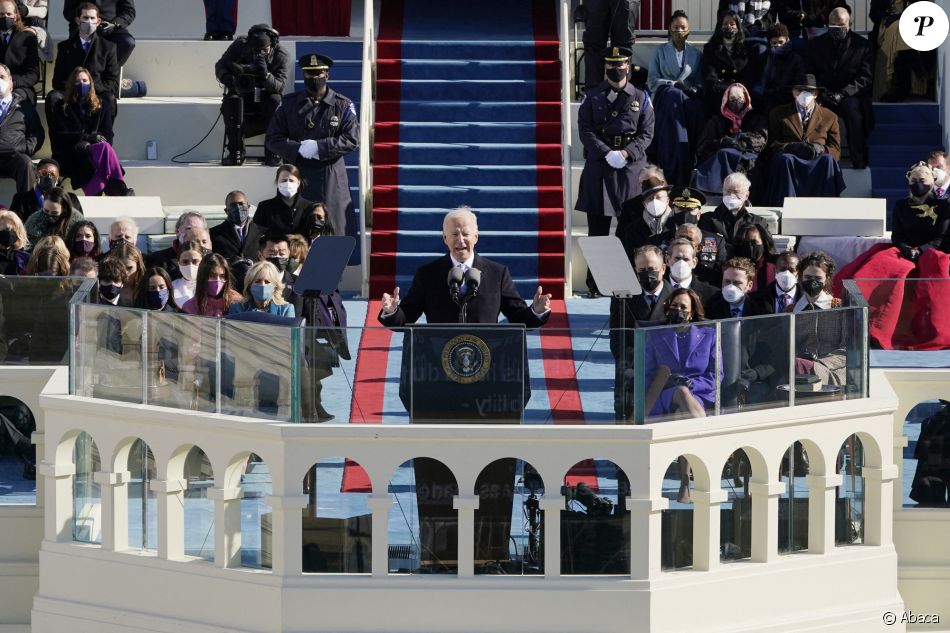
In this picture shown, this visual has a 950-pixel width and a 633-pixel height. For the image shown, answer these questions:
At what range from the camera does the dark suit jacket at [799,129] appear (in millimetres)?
22141

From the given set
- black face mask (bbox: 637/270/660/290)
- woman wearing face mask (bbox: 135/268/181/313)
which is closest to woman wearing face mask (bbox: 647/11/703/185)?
black face mask (bbox: 637/270/660/290)

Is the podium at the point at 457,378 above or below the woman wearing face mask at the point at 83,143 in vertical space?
below

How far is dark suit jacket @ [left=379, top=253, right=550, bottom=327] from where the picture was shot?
1628cm

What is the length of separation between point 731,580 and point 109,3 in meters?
11.0

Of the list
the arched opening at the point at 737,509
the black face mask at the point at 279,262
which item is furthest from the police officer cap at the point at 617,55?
the arched opening at the point at 737,509

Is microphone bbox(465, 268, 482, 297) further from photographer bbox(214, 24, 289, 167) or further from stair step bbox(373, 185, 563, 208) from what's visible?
photographer bbox(214, 24, 289, 167)

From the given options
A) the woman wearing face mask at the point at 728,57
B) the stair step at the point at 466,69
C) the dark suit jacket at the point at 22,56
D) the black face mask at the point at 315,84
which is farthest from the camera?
the stair step at the point at 466,69

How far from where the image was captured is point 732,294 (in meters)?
17.5

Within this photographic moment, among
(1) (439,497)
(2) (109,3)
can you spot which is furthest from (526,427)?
(2) (109,3)

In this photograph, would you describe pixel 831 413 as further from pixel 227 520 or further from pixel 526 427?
pixel 227 520

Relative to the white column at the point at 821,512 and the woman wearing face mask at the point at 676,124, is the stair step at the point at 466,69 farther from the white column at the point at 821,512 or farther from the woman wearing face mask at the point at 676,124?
the white column at the point at 821,512

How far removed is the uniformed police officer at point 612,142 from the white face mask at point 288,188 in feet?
9.53

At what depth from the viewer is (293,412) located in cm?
1545

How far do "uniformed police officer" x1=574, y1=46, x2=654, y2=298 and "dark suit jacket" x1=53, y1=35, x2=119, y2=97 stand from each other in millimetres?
4648
